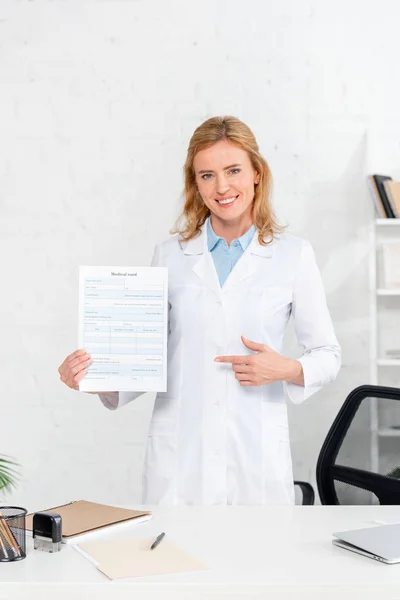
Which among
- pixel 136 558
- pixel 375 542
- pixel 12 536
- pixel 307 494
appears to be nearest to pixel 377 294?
pixel 307 494

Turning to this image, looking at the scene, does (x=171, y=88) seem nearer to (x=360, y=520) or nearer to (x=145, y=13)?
(x=145, y=13)

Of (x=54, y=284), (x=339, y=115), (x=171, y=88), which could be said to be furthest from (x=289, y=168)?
(x=54, y=284)

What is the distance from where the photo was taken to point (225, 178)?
6.97ft

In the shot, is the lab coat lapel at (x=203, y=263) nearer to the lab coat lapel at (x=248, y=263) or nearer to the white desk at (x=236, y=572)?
the lab coat lapel at (x=248, y=263)

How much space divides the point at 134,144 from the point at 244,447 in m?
1.60

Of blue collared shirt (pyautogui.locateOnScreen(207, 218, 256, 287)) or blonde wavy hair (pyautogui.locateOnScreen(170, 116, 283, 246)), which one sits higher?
blonde wavy hair (pyautogui.locateOnScreen(170, 116, 283, 246))

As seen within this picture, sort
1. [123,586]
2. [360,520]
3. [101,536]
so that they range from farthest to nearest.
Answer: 1. [360,520]
2. [101,536]
3. [123,586]

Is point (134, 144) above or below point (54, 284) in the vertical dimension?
above

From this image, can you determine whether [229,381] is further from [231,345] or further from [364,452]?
[364,452]

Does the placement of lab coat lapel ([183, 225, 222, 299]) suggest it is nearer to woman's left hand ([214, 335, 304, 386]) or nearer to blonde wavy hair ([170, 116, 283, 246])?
blonde wavy hair ([170, 116, 283, 246])

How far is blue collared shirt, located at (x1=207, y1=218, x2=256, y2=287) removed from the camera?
7.16 feet

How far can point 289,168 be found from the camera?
124 inches

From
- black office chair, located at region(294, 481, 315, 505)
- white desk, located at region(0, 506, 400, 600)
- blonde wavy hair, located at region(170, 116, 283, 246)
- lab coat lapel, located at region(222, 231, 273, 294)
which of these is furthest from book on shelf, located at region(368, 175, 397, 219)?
white desk, located at region(0, 506, 400, 600)

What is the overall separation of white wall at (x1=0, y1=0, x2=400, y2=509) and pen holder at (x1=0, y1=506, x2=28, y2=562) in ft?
5.82
